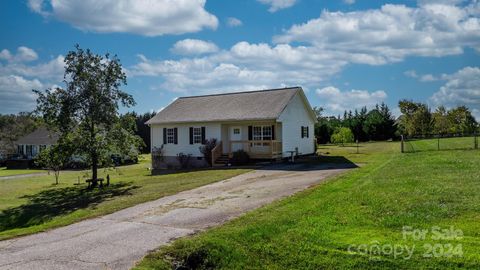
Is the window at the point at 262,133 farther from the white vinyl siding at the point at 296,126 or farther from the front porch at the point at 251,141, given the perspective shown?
the white vinyl siding at the point at 296,126

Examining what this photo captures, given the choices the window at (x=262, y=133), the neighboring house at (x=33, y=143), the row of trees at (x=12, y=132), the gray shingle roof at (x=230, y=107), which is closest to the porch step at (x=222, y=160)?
the window at (x=262, y=133)

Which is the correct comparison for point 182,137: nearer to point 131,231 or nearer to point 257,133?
point 257,133

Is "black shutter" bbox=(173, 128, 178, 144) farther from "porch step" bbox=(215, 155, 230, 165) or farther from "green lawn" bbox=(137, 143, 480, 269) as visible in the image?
"green lawn" bbox=(137, 143, 480, 269)

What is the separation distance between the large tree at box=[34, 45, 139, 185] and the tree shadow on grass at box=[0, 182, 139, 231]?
2.17 meters

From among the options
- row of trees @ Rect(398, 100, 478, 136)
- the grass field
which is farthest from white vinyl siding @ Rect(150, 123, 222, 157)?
row of trees @ Rect(398, 100, 478, 136)

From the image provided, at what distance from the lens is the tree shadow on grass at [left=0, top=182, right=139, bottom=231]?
1329 cm

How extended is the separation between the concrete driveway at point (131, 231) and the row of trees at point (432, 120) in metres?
45.6

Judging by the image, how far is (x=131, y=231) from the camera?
952 cm

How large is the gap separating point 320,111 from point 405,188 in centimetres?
5763

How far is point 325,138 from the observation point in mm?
51750

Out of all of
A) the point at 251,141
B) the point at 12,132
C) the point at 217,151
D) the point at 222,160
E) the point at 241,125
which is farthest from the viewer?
the point at 12,132

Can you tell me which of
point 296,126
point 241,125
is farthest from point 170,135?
point 296,126

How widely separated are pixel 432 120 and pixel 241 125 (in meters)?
38.7

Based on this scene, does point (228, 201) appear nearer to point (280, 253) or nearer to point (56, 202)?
point (280, 253)
